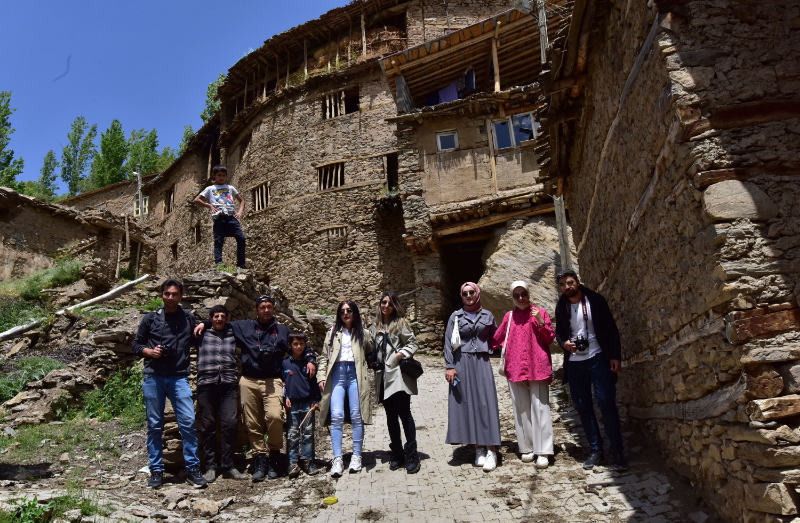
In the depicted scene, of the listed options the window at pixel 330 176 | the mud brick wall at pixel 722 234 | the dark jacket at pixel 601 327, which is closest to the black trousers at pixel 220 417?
the dark jacket at pixel 601 327

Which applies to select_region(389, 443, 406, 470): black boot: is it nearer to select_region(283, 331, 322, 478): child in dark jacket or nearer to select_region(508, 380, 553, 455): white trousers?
select_region(283, 331, 322, 478): child in dark jacket

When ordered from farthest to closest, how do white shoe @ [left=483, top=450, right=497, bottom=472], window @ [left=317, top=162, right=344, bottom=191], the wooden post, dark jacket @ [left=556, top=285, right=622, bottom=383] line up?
1. window @ [left=317, top=162, right=344, bottom=191]
2. the wooden post
3. white shoe @ [left=483, top=450, right=497, bottom=472]
4. dark jacket @ [left=556, top=285, right=622, bottom=383]

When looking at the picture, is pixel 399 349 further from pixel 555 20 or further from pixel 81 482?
pixel 555 20

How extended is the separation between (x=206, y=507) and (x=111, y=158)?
1454 inches

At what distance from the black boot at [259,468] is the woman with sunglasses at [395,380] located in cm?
122

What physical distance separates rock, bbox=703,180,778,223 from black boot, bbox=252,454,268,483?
4.32 m

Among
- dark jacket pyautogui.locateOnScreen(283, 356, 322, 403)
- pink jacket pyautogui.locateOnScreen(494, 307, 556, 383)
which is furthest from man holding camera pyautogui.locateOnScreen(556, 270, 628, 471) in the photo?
dark jacket pyautogui.locateOnScreen(283, 356, 322, 403)

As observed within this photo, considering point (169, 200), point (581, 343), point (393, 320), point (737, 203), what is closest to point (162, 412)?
point (393, 320)

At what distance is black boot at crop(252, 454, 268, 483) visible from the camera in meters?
4.90

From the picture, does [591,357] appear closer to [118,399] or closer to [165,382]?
[165,382]

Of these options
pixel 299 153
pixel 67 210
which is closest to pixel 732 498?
pixel 67 210

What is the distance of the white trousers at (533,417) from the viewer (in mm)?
4770

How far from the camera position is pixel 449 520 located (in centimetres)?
379

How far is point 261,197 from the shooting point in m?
20.6
